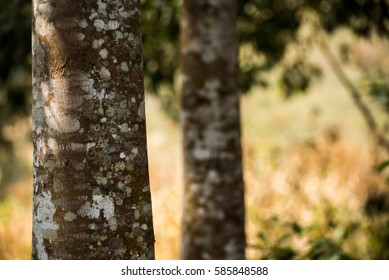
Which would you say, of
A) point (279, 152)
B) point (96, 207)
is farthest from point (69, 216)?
point (279, 152)

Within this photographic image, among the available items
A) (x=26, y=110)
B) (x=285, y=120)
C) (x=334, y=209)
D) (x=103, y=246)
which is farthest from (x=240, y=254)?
(x=285, y=120)

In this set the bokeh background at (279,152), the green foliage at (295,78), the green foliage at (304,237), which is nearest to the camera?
the green foliage at (304,237)

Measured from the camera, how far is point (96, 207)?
178 centimetres

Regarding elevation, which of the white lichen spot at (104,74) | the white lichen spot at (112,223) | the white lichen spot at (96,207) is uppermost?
the white lichen spot at (104,74)

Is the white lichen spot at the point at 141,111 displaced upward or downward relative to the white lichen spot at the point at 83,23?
downward

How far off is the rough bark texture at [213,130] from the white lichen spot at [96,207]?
196 cm

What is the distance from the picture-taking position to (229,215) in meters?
3.75

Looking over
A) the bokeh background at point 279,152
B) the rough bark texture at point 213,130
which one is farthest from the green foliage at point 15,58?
the rough bark texture at point 213,130

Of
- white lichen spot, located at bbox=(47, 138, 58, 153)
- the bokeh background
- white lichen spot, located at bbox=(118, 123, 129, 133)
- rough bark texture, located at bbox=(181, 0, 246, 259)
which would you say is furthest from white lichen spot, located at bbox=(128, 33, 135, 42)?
the bokeh background

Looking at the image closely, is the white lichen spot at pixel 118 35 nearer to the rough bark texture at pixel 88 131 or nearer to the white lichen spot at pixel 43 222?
the rough bark texture at pixel 88 131

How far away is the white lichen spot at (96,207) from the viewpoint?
1773 millimetres

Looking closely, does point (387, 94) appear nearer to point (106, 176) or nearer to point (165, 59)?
point (165, 59)

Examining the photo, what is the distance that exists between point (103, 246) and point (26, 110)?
4.84 m

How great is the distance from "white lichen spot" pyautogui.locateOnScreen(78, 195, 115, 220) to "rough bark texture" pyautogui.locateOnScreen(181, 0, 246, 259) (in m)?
1.96
